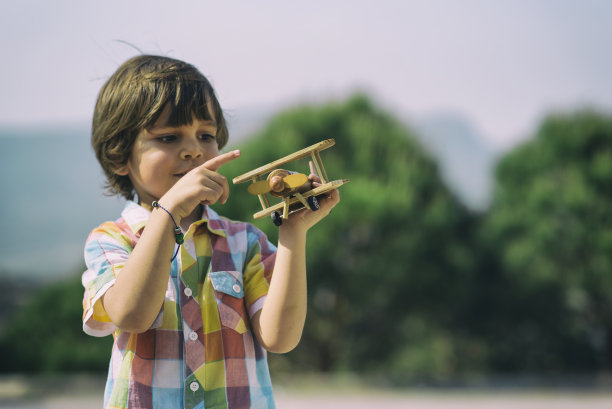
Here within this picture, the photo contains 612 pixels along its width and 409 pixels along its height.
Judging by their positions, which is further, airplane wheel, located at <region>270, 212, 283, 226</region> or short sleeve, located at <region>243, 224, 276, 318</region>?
short sleeve, located at <region>243, 224, 276, 318</region>

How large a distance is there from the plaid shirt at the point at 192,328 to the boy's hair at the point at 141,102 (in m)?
0.19

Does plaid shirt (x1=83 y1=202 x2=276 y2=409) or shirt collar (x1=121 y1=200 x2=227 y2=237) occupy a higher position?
shirt collar (x1=121 y1=200 x2=227 y2=237)

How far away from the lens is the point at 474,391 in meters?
16.2

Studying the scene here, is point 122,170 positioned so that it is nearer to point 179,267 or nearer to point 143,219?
point 143,219

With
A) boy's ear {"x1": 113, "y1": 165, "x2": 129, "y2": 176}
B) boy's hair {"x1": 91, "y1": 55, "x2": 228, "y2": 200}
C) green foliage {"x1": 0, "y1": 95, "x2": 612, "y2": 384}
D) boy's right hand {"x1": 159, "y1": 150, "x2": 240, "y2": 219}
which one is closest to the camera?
boy's right hand {"x1": 159, "y1": 150, "x2": 240, "y2": 219}

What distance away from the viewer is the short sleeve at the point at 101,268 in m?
1.57

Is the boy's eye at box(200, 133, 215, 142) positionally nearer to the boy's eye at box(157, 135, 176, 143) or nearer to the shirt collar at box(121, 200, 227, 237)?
the boy's eye at box(157, 135, 176, 143)

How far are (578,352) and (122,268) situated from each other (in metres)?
18.2

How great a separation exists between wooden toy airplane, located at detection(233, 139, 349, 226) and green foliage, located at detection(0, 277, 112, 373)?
607 inches

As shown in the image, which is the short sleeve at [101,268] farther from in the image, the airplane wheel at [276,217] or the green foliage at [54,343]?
the green foliage at [54,343]

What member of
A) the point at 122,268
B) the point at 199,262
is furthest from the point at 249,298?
the point at 122,268

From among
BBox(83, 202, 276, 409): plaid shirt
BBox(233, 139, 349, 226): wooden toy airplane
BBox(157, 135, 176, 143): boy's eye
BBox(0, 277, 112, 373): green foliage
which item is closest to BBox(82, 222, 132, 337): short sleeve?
BBox(83, 202, 276, 409): plaid shirt

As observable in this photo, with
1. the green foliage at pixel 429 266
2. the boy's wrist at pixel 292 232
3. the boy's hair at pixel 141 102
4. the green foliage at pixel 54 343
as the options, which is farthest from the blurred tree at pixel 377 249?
the boy's wrist at pixel 292 232

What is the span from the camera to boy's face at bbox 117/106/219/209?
169cm
